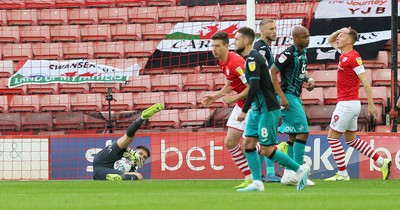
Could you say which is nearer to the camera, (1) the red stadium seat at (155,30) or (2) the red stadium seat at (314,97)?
(2) the red stadium seat at (314,97)

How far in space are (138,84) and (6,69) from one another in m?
3.35

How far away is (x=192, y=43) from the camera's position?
22.9 meters

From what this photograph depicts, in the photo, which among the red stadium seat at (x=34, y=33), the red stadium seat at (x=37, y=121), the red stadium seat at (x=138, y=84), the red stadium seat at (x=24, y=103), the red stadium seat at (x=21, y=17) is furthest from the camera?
the red stadium seat at (x=21, y=17)

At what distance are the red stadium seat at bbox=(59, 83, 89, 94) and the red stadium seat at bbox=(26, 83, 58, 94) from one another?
14cm

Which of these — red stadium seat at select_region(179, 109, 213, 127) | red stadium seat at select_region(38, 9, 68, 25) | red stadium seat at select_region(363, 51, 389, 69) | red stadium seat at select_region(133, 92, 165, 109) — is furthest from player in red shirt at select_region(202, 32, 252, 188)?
red stadium seat at select_region(38, 9, 68, 25)

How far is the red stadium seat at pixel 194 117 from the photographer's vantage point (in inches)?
798

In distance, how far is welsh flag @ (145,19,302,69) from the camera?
22.8 metres

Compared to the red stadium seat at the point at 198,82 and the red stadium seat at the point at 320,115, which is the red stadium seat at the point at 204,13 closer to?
the red stadium seat at the point at 198,82

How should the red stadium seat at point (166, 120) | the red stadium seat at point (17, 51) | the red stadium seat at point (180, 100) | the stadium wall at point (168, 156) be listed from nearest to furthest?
the stadium wall at point (168, 156)
the red stadium seat at point (166, 120)
the red stadium seat at point (180, 100)
the red stadium seat at point (17, 51)

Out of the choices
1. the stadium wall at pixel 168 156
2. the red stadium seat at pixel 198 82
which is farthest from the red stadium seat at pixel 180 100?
the stadium wall at pixel 168 156

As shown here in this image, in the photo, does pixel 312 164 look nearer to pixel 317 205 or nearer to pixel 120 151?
pixel 120 151

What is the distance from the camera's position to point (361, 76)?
1352 cm

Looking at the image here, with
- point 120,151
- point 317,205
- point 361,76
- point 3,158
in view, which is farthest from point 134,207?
point 3,158

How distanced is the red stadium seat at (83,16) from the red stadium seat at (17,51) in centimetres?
156
